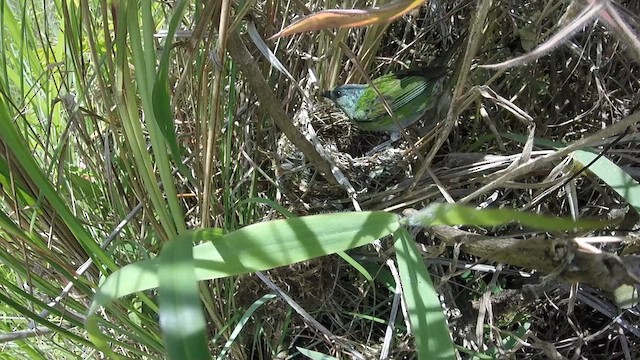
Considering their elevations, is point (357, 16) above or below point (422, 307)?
above

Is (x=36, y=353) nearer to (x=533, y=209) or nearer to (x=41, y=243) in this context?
(x=41, y=243)

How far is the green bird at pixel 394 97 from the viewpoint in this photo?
163 cm

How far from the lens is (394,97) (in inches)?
68.6

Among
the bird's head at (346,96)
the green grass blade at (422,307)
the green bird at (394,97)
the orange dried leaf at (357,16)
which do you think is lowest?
the green grass blade at (422,307)

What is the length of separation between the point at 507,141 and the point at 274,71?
660mm

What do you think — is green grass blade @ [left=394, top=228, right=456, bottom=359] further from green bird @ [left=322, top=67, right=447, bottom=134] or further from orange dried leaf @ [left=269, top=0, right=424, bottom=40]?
green bird @ [left=322, top=67, right=447, bottom=134]

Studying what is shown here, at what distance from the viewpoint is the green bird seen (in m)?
1.63

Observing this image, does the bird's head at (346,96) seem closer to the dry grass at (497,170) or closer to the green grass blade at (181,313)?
the dry grass at (497,170)

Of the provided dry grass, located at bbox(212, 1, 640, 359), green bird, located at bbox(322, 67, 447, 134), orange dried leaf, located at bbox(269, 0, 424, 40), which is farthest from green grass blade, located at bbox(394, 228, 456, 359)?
green bird, located at bbox(322, 67, 447, 134)

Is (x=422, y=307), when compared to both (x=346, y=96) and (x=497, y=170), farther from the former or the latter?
(x=346, y=96)

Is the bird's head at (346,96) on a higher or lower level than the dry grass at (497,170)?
higher

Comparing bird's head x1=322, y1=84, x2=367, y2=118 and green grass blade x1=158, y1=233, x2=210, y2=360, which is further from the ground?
bird's head x1=322, y1=84, x2=367, y2=118

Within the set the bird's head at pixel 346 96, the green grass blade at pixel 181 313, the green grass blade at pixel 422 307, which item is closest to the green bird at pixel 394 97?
the bird's head at pixel 346 96

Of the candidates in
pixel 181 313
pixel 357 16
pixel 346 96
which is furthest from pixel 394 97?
pixel 181 313
